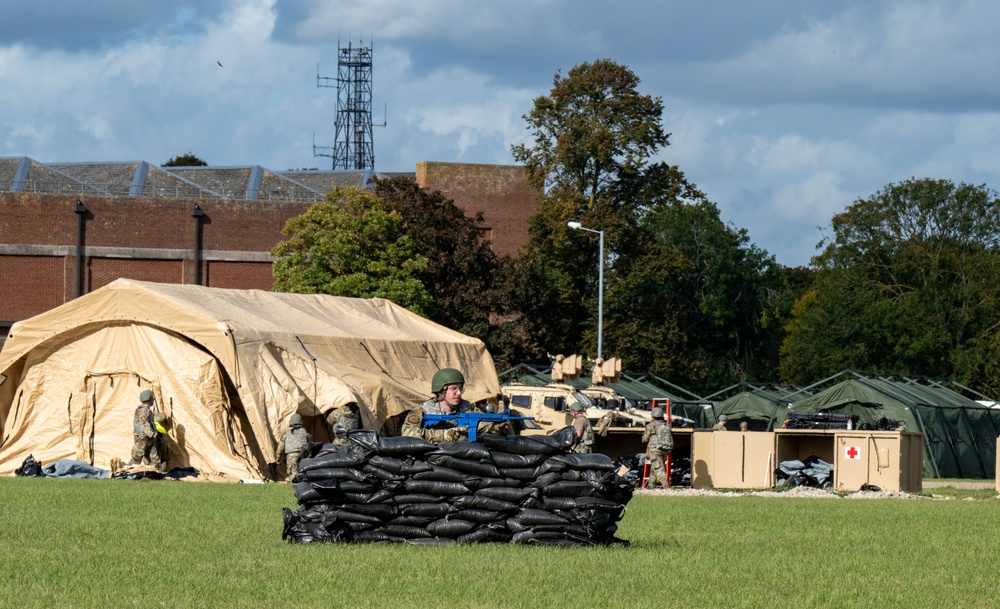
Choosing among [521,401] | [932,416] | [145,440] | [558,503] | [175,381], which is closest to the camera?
[558,503]

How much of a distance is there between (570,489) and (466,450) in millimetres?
1159

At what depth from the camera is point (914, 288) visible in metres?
69.4

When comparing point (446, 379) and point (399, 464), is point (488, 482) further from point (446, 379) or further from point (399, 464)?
point (446, 379)

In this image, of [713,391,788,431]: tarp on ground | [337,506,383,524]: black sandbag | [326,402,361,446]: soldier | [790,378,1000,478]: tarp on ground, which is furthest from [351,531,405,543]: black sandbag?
[713,391,788,431]: tarp on ground

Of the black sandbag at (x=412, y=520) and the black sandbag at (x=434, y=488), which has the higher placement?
the black sandbag at (x=434, y=488)

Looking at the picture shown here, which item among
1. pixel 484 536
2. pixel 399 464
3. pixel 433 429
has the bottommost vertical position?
pixel 484 536

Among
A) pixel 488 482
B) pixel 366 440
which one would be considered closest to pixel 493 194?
pixel 366 440

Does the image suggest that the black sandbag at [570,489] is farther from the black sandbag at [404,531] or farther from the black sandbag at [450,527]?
the black sandbag at [404,531]

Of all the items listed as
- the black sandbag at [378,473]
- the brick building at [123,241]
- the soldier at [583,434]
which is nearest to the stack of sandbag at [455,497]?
the black sandbag at [378,473]

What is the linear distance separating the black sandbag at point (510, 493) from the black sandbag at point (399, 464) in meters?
0.66

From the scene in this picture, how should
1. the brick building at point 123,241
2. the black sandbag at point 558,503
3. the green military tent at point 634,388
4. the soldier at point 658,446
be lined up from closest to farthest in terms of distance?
the black sandbag at point 558,503
the soldier at point 658,446
the green military tent at point 634,388
the brick building at point 123,241

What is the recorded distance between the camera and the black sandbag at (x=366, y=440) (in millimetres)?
15266

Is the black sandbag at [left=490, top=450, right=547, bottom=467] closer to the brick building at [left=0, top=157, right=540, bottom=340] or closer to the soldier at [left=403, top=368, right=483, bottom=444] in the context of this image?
the soldier at [left=403, top=368, right=483, bottom=444]

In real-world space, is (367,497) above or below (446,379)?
below
